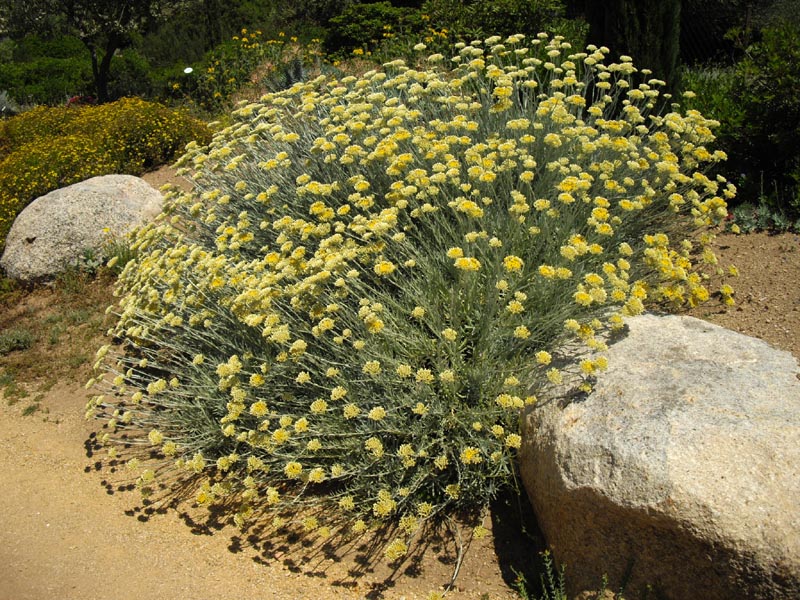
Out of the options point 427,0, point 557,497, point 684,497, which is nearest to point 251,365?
point 557,497

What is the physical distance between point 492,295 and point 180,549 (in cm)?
218

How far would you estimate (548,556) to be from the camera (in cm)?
306

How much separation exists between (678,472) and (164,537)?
275 centimetres

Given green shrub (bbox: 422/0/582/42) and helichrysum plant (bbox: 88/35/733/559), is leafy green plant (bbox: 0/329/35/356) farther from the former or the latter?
green shrub (bbox: 422/0/582/42)

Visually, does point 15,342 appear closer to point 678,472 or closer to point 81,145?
point 81,145

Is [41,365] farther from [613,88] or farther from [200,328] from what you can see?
[613,88]

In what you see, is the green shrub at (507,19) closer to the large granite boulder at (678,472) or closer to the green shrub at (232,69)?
the green shrub at (232,69)

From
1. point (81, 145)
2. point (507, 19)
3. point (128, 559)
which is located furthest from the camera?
point (507, 19)

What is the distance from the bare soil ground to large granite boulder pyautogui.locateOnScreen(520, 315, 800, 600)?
0.53 metres

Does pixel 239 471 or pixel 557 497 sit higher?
pixel 557 497

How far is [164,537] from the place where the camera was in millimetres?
3734

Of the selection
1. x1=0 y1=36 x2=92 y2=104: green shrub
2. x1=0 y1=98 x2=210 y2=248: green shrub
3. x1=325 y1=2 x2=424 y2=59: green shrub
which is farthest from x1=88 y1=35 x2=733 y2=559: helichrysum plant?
x1=0 y1=36 x2=92 y2=104: green shrub

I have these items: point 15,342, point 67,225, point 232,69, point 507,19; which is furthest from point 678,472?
point 232,69

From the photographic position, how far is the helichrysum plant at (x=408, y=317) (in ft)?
10.9
